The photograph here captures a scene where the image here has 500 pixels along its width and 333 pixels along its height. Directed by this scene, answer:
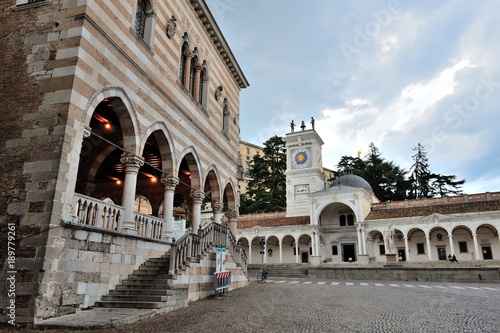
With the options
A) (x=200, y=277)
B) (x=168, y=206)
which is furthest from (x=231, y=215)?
(x=200, y=277)

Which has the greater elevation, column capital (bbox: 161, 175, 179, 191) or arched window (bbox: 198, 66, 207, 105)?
arched window (bbox: 198, 66, 207, 105)

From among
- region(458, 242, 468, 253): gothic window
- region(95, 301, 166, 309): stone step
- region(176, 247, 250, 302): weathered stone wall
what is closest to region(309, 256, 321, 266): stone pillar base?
region(458, 242, 468, 253): gothic window

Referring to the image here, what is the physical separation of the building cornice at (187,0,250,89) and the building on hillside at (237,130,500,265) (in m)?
26.6

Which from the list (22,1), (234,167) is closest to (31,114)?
(22,1)

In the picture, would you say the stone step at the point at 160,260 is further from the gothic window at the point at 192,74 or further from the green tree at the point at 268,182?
the green tree at the point at 268,182

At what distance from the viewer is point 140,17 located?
11.9 meters

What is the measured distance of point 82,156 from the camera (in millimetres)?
14352

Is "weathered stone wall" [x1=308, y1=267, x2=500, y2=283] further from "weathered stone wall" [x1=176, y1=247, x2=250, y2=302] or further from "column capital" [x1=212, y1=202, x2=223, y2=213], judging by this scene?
"weathered stone wall" [x1=176, y1=247, x2=250, y2=302]

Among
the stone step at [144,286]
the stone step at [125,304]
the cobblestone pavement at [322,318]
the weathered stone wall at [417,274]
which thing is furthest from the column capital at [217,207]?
the weathered stone wall at [417,274]

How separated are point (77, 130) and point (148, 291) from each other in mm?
4227

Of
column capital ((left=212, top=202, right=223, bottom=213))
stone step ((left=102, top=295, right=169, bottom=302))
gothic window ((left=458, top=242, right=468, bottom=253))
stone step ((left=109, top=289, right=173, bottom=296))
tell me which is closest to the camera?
stone step ((left=102, top=295, right=169, bottom=302))

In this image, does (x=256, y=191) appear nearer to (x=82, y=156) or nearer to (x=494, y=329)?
(x=82, y=156)

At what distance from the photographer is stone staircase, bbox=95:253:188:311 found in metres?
8.09

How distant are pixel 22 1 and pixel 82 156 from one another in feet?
21.3
